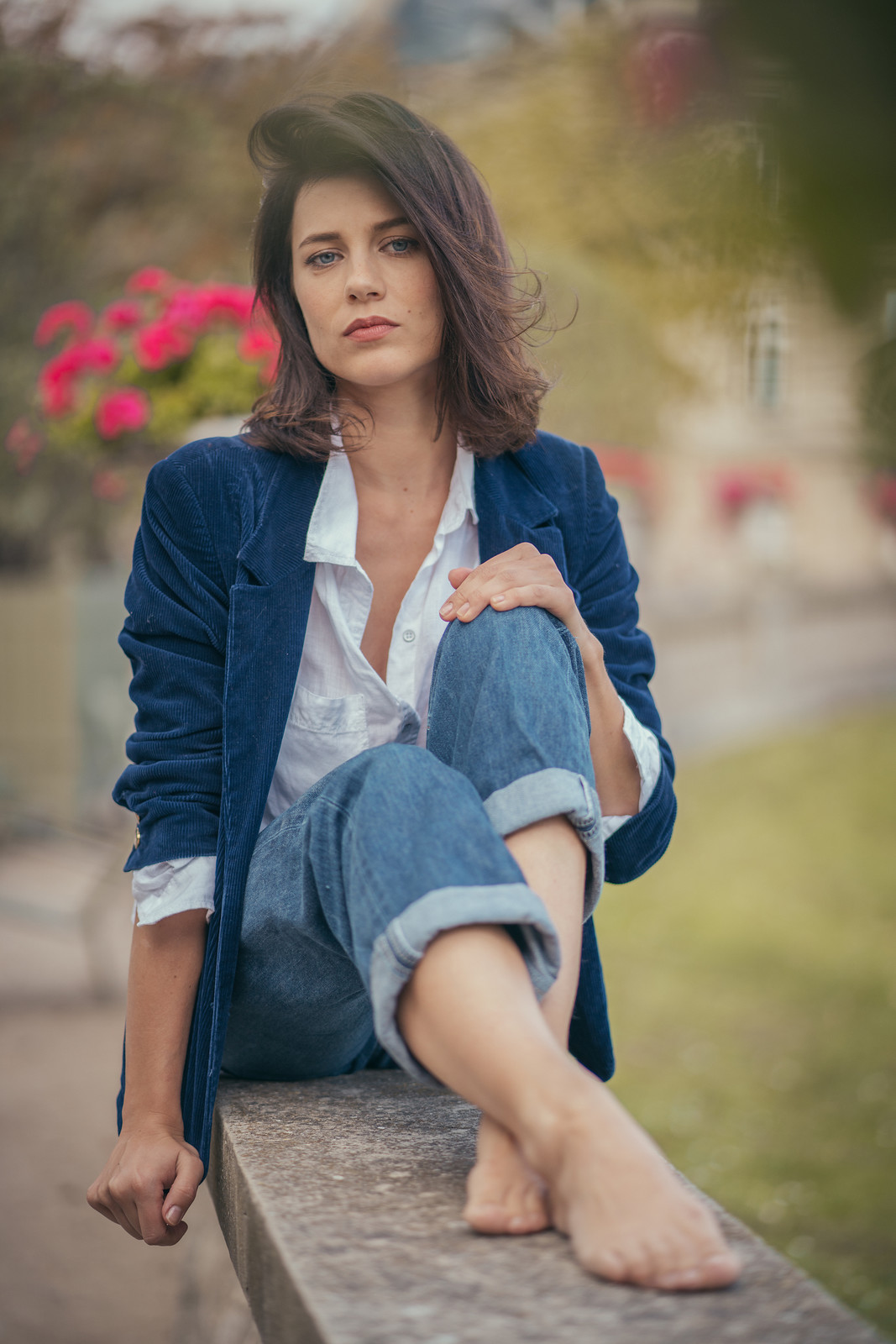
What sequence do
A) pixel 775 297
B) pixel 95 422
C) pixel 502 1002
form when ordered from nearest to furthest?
pixel 775 297, pixel 502 1002, pixel 95 422

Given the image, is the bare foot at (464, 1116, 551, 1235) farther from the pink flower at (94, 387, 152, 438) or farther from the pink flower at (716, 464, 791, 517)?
the pink flower at (716, 464, 791, 517)

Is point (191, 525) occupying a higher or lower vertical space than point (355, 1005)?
higher

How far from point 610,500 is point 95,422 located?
2.63 metres

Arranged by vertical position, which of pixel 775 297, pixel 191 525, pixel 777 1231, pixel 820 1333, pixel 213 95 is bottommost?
pixel 777 1231

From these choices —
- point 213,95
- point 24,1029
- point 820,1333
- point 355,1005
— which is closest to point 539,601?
point 355,1005

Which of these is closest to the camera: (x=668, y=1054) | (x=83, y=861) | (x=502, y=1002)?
(x=502, y=1002)

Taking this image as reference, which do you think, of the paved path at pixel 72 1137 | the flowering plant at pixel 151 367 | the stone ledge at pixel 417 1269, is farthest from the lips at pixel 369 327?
the flowering plant at pixel 151 367

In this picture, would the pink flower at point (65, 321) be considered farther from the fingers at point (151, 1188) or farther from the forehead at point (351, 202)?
the fingers at point (151, 1188)

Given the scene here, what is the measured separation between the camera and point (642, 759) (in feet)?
5.76

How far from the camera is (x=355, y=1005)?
5.87ft

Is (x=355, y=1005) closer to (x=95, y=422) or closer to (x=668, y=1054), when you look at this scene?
(x=95, y=422)

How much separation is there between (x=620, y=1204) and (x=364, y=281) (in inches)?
47.8

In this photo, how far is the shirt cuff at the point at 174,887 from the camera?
1.65 m

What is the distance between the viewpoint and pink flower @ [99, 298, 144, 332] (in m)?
4.16
